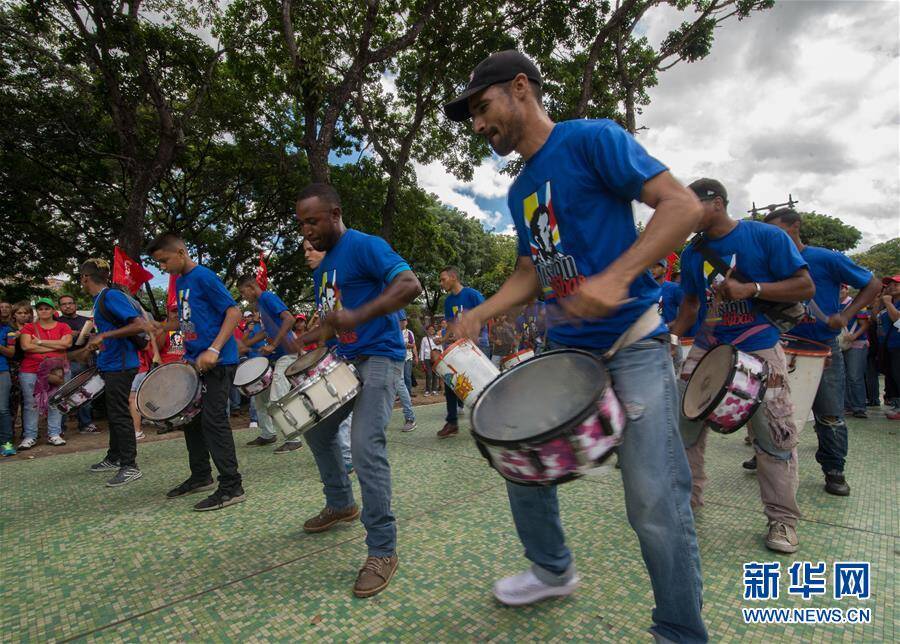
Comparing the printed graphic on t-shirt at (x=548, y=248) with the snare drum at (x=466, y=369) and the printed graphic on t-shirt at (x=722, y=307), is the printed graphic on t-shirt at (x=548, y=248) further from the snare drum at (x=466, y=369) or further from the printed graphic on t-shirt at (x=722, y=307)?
the printed graphic on t-shirt at (x=722, y=307)

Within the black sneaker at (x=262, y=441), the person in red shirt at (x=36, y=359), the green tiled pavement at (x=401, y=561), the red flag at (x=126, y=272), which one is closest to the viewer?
the green tiled pavement at (x=401, y=561)

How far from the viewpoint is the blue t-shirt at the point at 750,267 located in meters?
2.98

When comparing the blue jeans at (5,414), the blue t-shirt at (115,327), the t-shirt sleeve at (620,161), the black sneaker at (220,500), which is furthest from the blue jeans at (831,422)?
the blue jeans at (5,414)

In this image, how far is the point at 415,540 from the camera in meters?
3.03

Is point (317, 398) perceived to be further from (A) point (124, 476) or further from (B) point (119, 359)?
(B) point (119, 359)

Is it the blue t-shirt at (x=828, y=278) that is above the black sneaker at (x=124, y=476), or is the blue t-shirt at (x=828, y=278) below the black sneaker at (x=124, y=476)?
above

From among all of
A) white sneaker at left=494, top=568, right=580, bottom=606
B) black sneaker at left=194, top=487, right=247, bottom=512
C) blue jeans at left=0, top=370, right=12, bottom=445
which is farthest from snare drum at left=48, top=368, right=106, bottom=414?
white sneaker at left=494, top=568, right=580, bottom=606

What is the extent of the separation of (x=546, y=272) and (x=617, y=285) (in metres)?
0.52

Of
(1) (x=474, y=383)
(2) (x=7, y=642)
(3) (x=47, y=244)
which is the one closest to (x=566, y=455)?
(1) (x=474, y=383)

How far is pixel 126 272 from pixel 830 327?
9813 mm

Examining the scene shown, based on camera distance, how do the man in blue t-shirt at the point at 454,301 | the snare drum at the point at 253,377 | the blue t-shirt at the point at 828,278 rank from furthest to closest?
the man in blue t-shirt at the point at 454,301 → the snare drum at the point at 253,377 → the blue t-shirt at the point at 828,278

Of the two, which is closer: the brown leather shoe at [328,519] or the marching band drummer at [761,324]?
the marching band drummer at [761,324]

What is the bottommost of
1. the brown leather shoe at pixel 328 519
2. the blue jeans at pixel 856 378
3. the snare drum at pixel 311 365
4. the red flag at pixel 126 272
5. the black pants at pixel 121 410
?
the blue jeans at pixel 856 378

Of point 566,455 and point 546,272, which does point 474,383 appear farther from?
point 566,455
